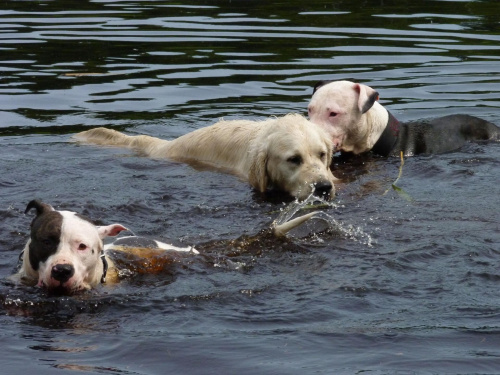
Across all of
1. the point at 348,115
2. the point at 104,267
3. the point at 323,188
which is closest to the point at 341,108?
the point at 348,115

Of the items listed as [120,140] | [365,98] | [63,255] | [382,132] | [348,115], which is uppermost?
[365,98]

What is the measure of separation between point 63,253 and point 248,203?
3367mm

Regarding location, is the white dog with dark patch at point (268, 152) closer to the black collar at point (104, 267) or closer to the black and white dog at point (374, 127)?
the black and white dog at point (374, 127)

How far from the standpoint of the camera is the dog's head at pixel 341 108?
36.6 feet

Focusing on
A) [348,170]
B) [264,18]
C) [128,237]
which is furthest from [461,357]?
[264,18]

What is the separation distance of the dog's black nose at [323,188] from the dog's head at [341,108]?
65.0 inches

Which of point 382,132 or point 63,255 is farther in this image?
point 382,132

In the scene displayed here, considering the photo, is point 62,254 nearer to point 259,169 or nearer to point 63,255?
point 63,255

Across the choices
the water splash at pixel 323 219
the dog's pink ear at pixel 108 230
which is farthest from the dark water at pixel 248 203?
the dog's pink ear at pixel 108 230

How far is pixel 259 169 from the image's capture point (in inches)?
404

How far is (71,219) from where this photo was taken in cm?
671

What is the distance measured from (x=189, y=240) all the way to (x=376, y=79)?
7.58 metres

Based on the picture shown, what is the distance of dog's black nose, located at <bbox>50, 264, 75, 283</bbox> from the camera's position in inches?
251

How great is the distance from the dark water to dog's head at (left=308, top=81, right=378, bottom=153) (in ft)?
1.23
